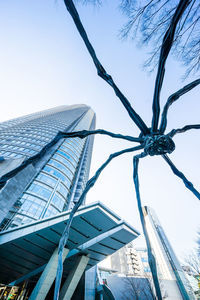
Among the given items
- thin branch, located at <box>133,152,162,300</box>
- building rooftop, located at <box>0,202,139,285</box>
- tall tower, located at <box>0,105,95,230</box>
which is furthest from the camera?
tall tower, located at <box>0,105,95,230</box>

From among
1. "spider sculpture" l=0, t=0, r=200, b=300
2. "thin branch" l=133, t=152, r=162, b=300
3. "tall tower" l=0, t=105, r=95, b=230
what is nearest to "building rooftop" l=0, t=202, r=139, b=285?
"tall tower" l=0, t=105, r=95, b=230

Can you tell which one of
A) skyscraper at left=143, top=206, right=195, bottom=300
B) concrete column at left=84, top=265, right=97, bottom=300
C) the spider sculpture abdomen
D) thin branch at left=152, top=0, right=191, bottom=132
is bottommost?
the spider sculpture abdomen

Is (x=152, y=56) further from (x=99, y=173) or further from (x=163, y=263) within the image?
(x=163, y=263)

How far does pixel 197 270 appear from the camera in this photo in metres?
13.8

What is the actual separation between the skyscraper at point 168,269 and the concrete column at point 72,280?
28.4 ft

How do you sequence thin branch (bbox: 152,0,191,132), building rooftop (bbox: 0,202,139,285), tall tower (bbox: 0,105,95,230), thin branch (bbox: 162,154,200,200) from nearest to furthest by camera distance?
1. thin branch (bbox: 152,0,191,132)
2. thin branch (bbox: 162,154,200,200)
3. building rooftop (bbox: 0,202,139,285)
4. tall tower (bbox: 0,105,95,230)

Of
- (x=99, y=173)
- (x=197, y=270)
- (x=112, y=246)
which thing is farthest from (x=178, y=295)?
(x=99, y=173)

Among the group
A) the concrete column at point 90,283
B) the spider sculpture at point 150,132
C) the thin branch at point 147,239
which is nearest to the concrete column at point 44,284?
the concrete column at point 90,283

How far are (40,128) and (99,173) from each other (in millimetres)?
40781

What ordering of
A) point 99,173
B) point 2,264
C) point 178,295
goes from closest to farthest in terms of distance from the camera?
point 99,173, point 2,264, point 178,295

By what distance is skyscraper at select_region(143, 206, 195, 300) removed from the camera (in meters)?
15.9

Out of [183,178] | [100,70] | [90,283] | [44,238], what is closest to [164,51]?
[100,70]

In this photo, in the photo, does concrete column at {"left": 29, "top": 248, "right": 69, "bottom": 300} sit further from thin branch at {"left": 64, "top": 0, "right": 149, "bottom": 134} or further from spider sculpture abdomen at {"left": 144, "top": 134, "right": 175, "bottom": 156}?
thin branch at {"left": 64, "top": 0, "right": 149, "bottom": 134}

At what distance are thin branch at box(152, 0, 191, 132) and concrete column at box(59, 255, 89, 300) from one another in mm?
12333
